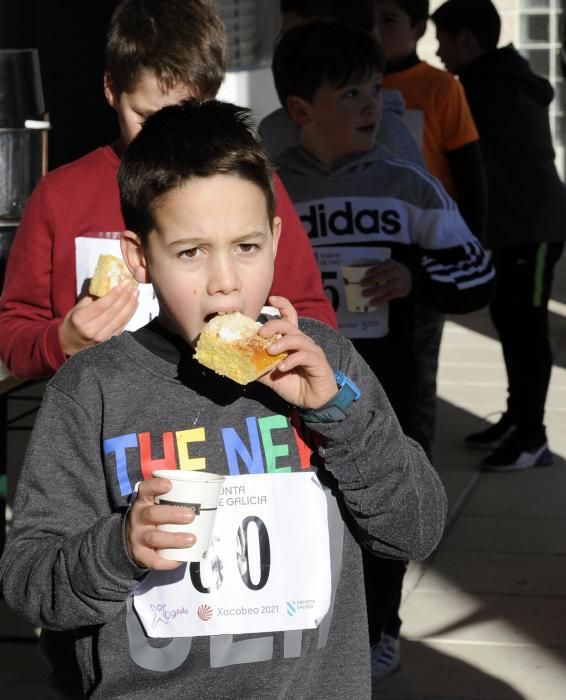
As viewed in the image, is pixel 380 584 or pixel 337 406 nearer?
pixel 337 406

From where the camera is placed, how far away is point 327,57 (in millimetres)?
4270

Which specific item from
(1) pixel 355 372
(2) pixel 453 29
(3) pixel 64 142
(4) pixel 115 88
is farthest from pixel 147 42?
(3) pixel 64 142

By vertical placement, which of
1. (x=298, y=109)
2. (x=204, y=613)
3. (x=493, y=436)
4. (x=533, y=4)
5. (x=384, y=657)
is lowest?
(x=493, y=436)

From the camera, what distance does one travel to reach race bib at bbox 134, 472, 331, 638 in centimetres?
239

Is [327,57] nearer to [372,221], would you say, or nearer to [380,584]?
[372,221]

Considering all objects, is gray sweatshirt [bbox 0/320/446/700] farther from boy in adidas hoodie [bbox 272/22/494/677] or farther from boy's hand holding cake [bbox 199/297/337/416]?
boy in adidas hoodie [bbox 272/22/494/677]

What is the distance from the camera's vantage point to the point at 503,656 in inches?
192

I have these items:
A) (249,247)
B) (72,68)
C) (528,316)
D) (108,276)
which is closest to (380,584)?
(108,276)

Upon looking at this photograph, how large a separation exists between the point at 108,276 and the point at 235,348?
78 centimetres

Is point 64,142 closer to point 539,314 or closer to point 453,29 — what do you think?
point 453,29

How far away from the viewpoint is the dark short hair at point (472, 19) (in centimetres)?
702

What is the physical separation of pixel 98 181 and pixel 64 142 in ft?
15.4

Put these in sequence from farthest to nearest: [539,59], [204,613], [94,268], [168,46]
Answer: [539,59] < [168,46] < [94,268] < [204,613]

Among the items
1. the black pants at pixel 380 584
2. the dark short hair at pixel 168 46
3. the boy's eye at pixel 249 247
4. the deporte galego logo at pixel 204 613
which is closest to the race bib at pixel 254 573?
the deporte galego logo at pixel 204 613
